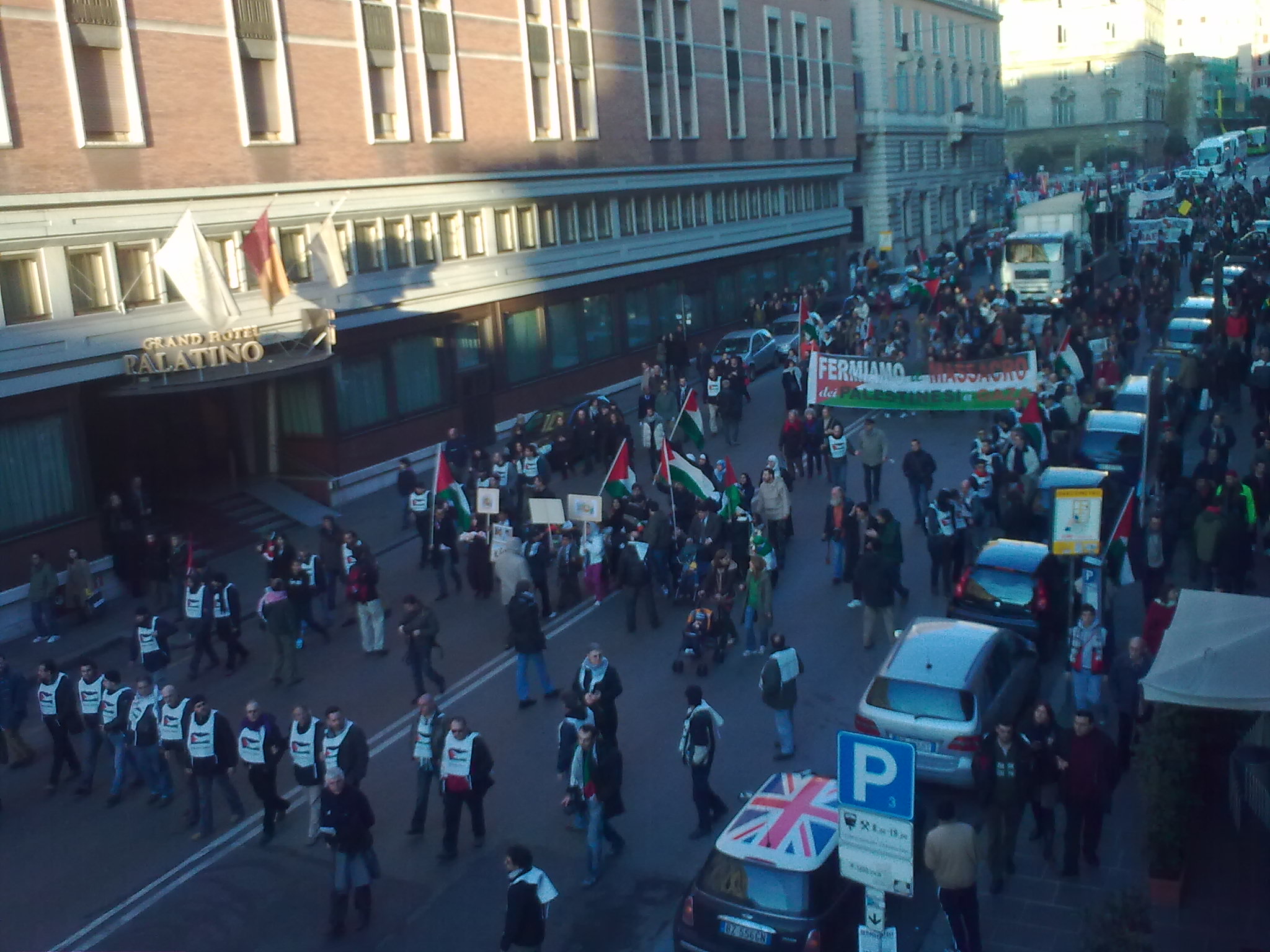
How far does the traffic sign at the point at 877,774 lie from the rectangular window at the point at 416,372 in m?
21.9

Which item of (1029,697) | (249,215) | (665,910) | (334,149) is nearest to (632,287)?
(334,149)

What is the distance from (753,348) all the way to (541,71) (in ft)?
31.1

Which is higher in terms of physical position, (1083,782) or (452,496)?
(452,496)

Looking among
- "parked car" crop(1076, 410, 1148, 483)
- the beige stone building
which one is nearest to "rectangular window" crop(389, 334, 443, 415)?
"parked car" crop(1076, 410, 1148, 483)

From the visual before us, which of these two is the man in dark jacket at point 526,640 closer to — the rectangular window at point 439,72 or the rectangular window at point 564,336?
the rectangular window at point 439,72

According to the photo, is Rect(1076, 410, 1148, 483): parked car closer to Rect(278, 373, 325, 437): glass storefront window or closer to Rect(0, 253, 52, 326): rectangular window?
Rect(278, 373, 325, 437): glass storefront window

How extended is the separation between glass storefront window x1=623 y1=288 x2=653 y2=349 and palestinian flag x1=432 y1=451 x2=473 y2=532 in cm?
1811

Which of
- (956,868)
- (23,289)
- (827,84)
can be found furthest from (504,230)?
(956,868)

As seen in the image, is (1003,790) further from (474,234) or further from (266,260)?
(474,234)

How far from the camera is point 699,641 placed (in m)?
15.7

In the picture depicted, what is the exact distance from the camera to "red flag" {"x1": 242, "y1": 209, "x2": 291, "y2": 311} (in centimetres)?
2222

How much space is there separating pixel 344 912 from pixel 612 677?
3.35 metres

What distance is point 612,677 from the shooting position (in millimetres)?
12680

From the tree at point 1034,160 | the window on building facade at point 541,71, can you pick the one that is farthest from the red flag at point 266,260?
the tree at point 1034,160
